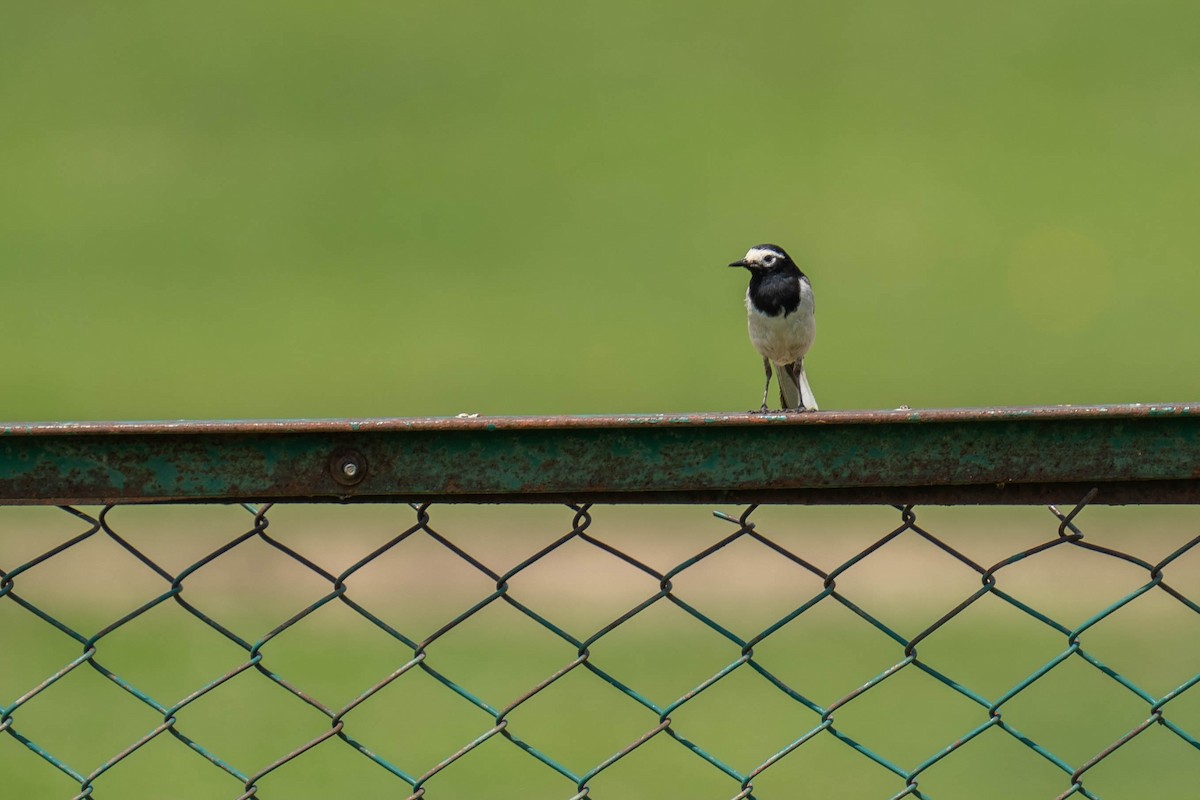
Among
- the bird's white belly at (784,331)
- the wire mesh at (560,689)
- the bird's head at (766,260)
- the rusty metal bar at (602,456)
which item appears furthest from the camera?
the wire mesh at (560,689)

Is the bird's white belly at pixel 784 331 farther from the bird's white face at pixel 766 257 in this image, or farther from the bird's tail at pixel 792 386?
the bird's tail at pixel 792 386

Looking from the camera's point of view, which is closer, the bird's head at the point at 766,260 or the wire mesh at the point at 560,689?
the bird's head at the point at 766,260

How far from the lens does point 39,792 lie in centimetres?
1049

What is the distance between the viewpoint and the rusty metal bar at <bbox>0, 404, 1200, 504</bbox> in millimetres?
2123

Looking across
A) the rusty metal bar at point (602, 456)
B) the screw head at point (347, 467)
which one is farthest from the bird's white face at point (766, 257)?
the screw head at point (347, 467)

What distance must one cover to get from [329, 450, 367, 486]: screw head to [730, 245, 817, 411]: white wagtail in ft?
12.1

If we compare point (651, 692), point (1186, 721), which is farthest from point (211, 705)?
point (1186, 721)

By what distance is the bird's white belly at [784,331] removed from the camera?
577cm

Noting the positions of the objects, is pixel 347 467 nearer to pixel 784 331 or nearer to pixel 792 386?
pixel 784 331

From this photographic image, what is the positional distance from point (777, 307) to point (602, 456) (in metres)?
3.69

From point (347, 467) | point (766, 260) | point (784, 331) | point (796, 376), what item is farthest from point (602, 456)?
point (796, 376)

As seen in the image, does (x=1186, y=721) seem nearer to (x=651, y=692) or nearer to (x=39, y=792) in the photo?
(x=651, y=692)

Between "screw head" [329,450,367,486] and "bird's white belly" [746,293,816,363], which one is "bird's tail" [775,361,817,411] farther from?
"screw head" [329,450,367,486]

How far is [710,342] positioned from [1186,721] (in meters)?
10.7
